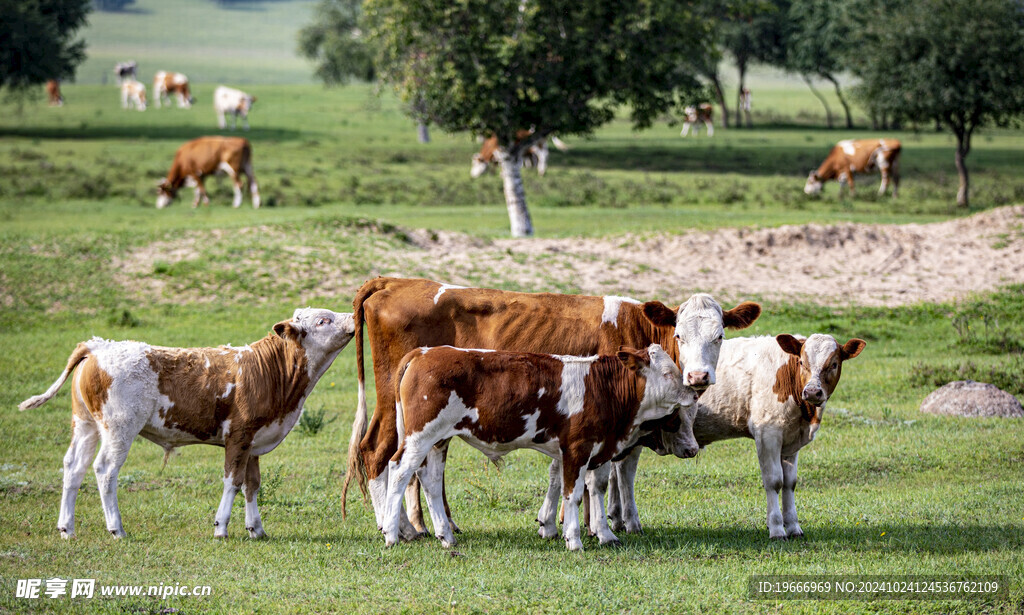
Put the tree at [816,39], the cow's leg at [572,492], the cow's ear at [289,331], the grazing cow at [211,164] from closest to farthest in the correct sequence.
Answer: the cow's leg at [572,492], the cow's ear at [289,331], the grazing cow at [211,164], the tree at [816,39]

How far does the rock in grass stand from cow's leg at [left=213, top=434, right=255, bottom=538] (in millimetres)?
9949

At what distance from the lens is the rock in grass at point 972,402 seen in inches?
587

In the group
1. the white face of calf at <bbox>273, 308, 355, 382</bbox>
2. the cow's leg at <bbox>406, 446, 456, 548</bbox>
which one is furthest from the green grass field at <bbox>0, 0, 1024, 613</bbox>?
the white face of calf at <bbox>273, 308, 355, 382</bbox>

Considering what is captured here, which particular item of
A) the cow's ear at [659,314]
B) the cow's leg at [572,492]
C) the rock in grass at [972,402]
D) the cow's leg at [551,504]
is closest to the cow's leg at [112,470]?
the cow's leg at [551,504]

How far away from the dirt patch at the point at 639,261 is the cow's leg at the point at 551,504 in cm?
1274

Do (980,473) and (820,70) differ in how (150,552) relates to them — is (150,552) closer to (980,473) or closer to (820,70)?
(980,473)

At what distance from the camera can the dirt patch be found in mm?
22953

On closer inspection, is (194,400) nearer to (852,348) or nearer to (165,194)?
(852,348)

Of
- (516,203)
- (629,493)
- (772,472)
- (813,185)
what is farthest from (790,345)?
(813,185)

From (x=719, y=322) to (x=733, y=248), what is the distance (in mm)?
16954

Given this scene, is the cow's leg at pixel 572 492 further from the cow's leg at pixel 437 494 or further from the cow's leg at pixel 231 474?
the cow's leg at pixel 231 474

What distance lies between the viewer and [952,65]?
39.3 m

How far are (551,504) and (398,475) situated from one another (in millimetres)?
1438

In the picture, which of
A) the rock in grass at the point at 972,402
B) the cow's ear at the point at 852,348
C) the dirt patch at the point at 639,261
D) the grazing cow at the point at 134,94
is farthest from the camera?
the grazing cow at the point at 134,94
